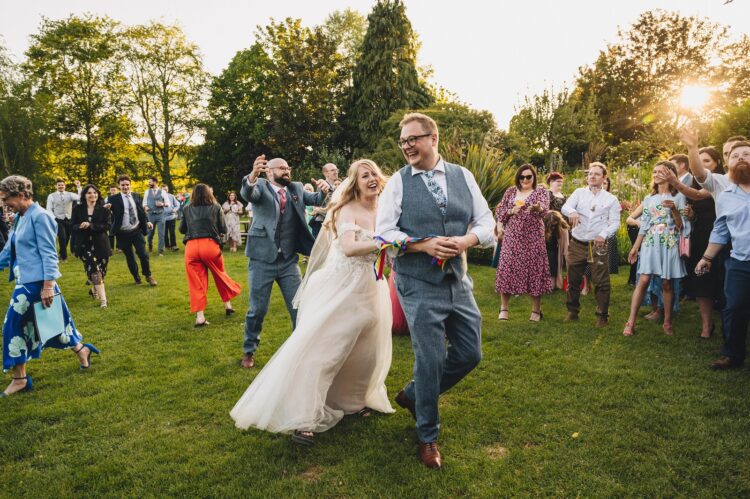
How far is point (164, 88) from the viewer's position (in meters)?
32.7

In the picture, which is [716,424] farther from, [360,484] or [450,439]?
[360,484]

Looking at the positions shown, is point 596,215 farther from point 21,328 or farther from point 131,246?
point 131,246

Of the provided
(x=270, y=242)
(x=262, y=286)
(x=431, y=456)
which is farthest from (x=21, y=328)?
(x=431, y=456)

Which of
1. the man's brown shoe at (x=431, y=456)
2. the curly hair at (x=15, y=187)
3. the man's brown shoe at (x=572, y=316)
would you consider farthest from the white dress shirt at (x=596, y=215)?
the curly hair at (x=15, y=187)

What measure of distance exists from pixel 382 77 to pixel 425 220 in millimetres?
28602

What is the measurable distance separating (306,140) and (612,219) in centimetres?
2522

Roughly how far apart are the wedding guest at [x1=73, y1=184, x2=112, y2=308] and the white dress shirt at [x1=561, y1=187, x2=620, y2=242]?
25.8 feet

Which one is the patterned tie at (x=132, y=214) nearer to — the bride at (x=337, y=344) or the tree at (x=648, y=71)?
the bride at (x=337, y=344)

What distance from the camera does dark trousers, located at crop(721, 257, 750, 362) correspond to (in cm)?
434

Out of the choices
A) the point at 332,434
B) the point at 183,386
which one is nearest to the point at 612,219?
the point at 332,434

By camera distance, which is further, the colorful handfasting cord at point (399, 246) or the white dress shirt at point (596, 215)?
the white dress shirt at point (596, 215)

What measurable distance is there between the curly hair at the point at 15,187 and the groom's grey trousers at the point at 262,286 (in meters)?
2.21

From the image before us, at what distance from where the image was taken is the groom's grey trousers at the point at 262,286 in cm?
503

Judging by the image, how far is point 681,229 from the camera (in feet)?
18.5
